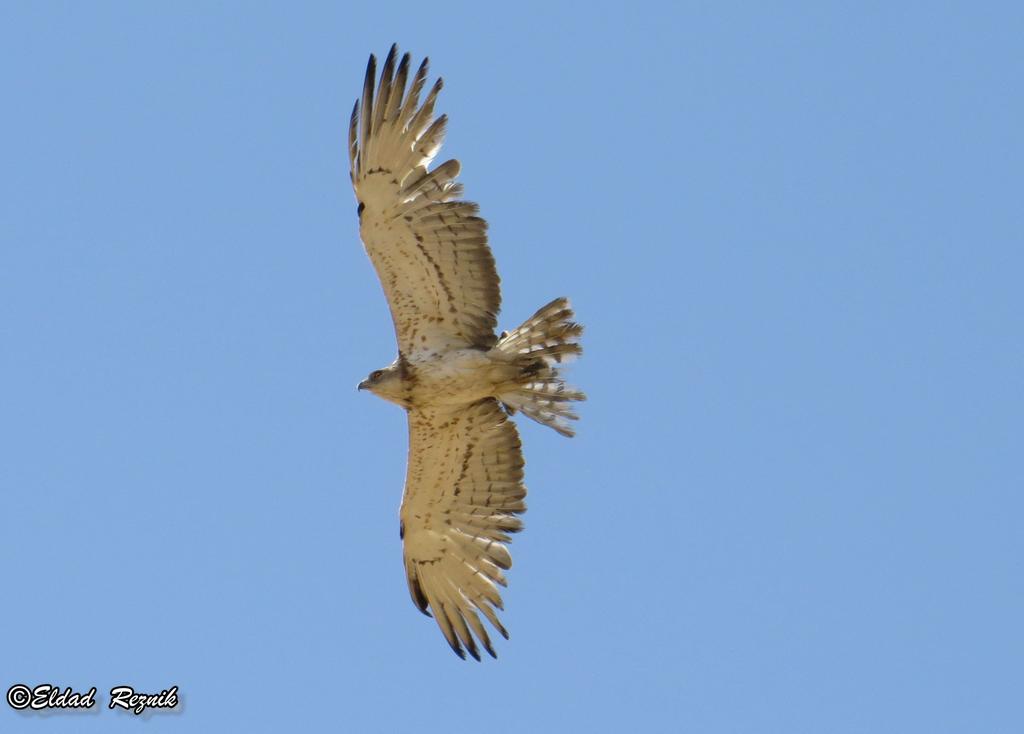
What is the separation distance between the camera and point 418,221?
12977 millimetres

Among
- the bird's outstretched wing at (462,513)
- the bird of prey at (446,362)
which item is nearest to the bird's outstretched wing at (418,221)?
the bird of prey at (446,362)

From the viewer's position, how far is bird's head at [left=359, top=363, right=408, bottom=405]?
13477 mm

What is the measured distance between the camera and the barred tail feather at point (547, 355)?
13.3 metres

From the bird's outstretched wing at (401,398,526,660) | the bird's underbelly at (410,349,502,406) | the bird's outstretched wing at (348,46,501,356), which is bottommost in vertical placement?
the bird's outstretched wing at (401,398,526,660)

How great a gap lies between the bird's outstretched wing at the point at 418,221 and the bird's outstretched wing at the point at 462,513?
2.75 ft

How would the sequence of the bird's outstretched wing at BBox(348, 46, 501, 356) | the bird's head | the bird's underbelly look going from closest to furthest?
the bird's outstretched wing at BBox(348, 46, 501, 356)
the bird's underbelly
the bird's head

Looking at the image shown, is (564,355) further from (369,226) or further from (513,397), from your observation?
(369,226)

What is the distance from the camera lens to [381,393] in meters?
13.5

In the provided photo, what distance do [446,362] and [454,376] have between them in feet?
0.42

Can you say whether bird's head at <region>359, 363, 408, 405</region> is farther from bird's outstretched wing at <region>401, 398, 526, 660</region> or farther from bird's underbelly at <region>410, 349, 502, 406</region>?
bird's outstretched wing at <region>401, 398, 526, 660</region>

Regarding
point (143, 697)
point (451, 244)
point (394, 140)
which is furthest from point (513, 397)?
point (143, 697)

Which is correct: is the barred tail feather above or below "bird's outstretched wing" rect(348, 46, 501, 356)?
below

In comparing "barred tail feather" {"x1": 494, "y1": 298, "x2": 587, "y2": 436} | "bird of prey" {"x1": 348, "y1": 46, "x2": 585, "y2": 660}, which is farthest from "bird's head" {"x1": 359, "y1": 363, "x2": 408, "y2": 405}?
"barred tail feather" {"x1": 494, "y1": 298, "x2": 587, "y2": 436}

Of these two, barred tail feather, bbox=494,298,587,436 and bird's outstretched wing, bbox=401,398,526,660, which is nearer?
barred tail feather, bbox=494,298,587,436
